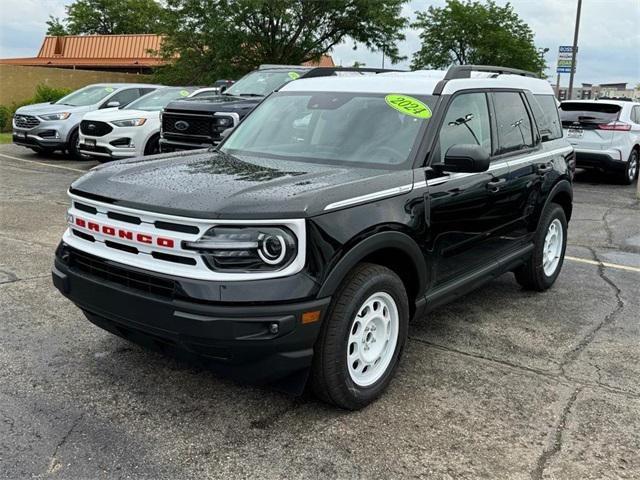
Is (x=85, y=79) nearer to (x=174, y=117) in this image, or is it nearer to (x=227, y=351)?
(x=174, y=117)

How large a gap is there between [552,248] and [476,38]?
1078 inches

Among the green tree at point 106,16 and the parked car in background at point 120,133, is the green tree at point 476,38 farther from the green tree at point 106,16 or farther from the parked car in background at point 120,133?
the green tree at point 106,16

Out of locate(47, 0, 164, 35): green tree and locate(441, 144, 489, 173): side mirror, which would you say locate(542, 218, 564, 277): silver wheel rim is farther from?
locate(47, 0, 164, 35): green tree

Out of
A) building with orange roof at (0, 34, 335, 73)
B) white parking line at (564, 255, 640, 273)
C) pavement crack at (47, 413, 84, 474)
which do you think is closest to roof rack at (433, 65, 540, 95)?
white parking line at (564, 255, 640, 273)

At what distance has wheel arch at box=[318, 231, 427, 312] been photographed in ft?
10.4

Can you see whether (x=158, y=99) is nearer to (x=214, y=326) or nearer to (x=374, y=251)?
(x=374, y=251)

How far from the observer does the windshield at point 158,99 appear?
13.3m

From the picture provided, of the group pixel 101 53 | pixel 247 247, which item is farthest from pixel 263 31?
pixel 247 247

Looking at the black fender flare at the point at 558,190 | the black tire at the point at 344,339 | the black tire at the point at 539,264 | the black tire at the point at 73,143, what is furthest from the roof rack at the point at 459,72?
the black tire at the point at 73,143

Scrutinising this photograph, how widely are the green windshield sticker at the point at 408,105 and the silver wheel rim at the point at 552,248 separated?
2272mm

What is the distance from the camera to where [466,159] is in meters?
3.78

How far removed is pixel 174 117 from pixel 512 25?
2501 centimetres

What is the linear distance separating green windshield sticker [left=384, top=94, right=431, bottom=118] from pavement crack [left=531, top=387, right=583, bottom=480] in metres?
1.97

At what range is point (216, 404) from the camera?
11.6ft
